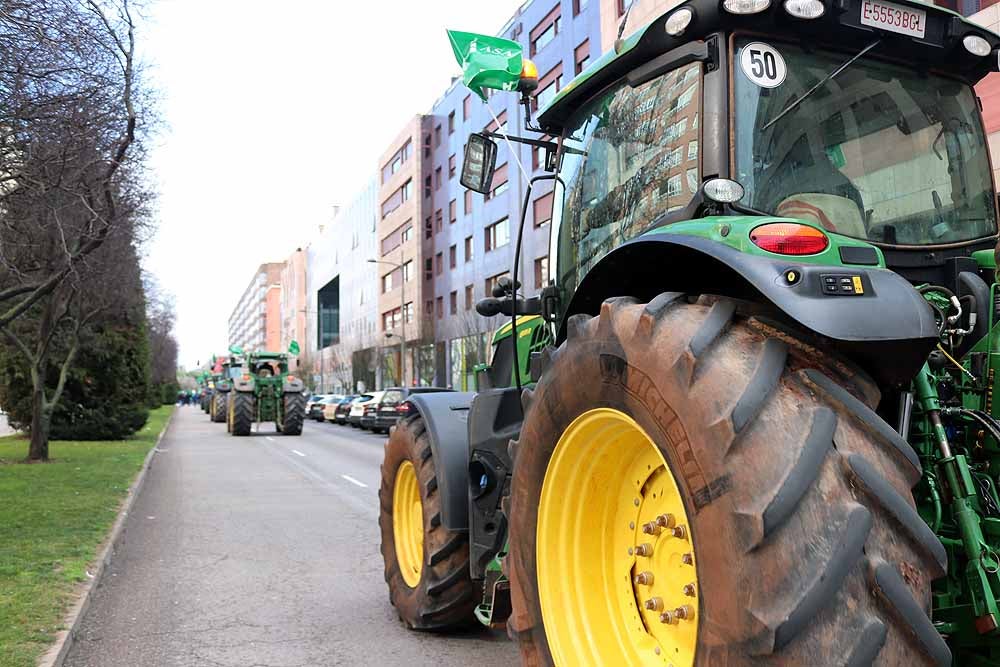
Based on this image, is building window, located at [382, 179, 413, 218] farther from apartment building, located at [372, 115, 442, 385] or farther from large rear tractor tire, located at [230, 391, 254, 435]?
large rear tractor tire, located at [230, 391, 254, 435]

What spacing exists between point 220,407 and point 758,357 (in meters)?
46.0

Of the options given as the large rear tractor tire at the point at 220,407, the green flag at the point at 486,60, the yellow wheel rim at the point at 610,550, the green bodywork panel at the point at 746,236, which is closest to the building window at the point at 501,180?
the large rear tractor tire at the point at 220,407

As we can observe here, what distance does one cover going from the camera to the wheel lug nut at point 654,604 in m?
2.83

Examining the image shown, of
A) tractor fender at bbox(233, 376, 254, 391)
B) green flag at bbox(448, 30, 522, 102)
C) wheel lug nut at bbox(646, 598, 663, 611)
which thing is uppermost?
green flag at bbox(448, 30, 522, 102)

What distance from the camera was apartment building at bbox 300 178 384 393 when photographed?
240 ft

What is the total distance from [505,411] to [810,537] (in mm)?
2682

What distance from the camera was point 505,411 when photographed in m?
4.66

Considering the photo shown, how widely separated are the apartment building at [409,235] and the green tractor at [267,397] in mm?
21198

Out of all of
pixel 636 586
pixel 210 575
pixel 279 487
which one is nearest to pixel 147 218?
pixel 279 487

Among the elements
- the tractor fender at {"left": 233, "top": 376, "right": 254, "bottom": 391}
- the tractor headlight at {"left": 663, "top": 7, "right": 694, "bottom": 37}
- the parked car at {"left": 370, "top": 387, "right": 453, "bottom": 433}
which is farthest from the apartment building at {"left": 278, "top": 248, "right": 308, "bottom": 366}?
the tractor headlight at {"left": 663, "top": 7, "right": 694, "bottom": 37}

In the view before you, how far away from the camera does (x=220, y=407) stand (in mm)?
45656

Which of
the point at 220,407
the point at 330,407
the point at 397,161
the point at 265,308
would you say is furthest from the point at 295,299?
the point at 330,407

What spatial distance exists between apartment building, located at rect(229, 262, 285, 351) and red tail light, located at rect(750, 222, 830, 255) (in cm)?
14315

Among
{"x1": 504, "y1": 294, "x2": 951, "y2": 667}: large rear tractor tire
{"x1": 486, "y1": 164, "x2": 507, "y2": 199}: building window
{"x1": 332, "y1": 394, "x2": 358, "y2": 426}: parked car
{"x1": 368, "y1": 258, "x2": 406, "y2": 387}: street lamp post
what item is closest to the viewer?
{"x1": 504, "y1": 294, "x2": 951, "y2": 667}: large rear tractor tire
